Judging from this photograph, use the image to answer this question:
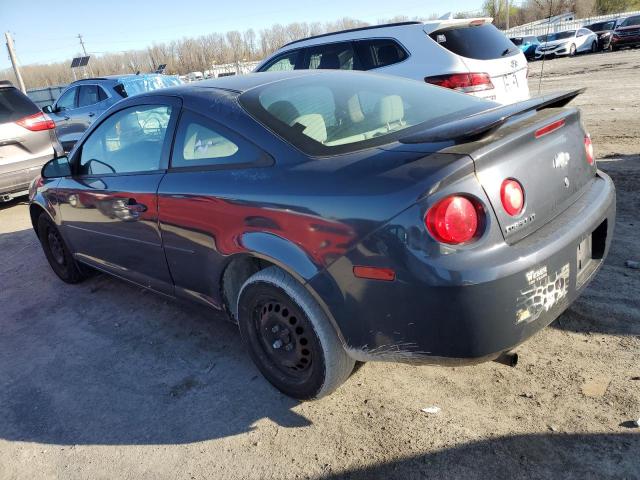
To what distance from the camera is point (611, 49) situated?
28.5 meters

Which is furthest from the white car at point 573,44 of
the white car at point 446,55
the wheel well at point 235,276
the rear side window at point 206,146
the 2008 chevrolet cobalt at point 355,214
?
the wheel well at point 235,276

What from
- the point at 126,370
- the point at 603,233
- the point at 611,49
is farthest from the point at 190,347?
the point at 611,49

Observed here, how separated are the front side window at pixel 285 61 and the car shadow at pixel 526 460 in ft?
20.2

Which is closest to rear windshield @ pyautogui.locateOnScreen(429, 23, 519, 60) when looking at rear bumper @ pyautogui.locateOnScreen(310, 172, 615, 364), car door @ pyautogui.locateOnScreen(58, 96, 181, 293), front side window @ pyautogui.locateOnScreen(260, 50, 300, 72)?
front side window @ pyautogui.locateOnScreen(260, 50, 300, 72)

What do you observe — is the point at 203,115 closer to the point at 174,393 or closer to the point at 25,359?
the point at 174,393

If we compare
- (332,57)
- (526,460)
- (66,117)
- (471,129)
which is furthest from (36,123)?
(526,460)

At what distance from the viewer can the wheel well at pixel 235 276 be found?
2755 mm

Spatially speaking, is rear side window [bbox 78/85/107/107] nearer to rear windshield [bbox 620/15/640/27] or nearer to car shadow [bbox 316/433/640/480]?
car shadow [bbox 316/433/640/480]

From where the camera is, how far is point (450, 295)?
1.94m

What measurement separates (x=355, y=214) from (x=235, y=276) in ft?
3.44

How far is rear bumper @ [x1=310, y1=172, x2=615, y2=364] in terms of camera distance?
1951 millimetres

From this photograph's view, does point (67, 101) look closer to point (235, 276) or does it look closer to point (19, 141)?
point (19, 141)

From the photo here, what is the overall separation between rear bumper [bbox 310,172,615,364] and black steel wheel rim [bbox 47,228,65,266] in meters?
3.26

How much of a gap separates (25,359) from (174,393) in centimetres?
131
